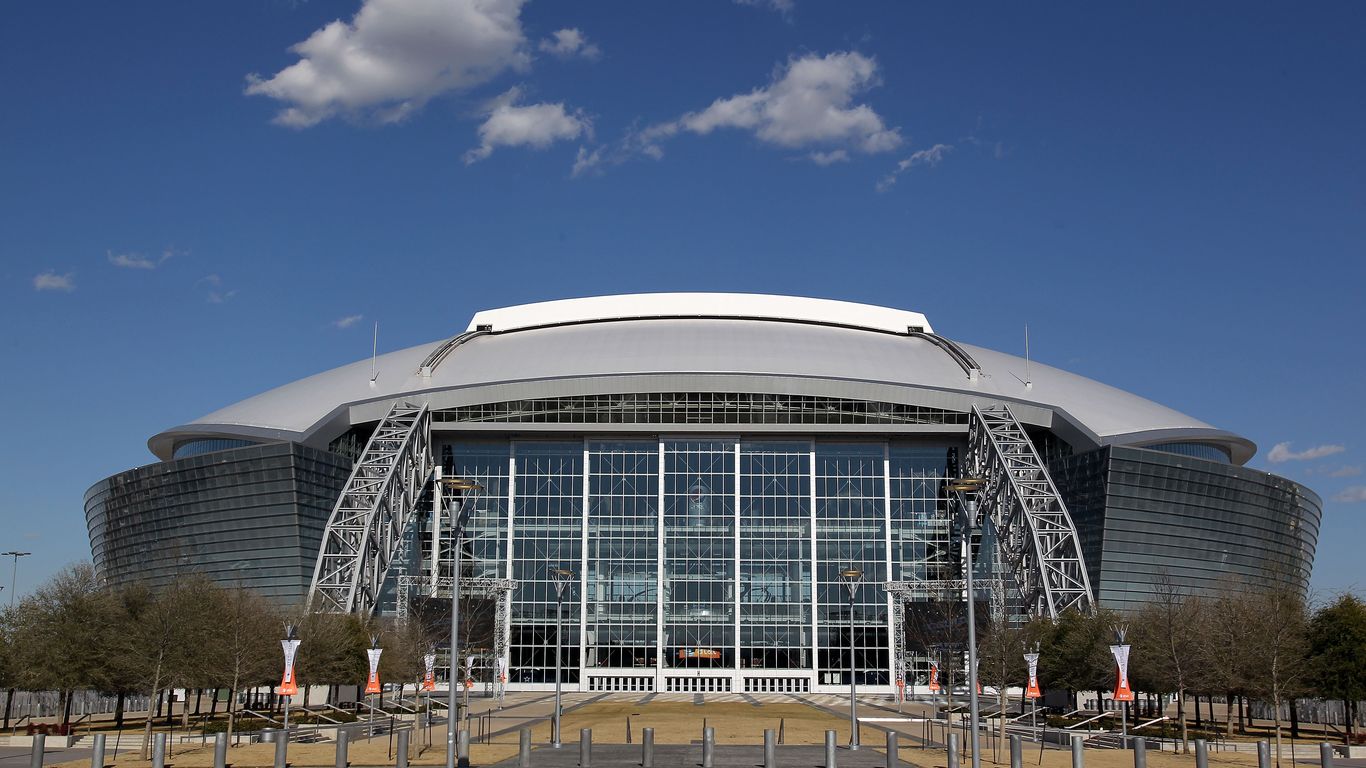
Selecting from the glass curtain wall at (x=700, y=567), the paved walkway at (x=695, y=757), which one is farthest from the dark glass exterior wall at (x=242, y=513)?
the paved walkway at (x=695, y=757)

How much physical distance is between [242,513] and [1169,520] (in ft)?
200

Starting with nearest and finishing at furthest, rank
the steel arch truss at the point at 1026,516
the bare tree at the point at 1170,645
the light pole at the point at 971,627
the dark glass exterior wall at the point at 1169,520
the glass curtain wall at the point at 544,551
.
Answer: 1. the light pole at the point at 971,627
2. the bare tree at the point at 1170,645
3. the steel arch truss at the point at 1026,516
4. the dark glass exterior wall at the point at 1169,520
5. the glass curtain wall at the point at 544,551

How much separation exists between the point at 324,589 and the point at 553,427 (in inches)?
783

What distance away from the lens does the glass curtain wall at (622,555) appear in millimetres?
90787

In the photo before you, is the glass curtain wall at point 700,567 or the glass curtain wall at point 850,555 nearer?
the glass curtain wall at point 850,555

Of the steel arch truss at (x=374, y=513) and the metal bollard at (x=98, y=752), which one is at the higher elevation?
the steel arch truss at (x=374, y=513)

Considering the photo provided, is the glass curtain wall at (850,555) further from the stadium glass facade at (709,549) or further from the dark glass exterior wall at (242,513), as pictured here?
the dark glass exterior wall at (242,513)

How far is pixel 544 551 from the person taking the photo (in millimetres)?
91750

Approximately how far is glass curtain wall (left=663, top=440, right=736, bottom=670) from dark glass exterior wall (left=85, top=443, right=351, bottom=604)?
23.3 m

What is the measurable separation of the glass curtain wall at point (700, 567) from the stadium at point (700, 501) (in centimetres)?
16

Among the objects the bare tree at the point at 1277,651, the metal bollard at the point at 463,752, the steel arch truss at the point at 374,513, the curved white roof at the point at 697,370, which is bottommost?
the metal bollard at the point at 463,752

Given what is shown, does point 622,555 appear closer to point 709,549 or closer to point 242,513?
point 709,549

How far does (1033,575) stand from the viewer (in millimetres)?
81875

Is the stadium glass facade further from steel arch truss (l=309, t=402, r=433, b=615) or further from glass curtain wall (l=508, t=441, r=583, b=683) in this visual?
steel arch truss (l=309, t=402, r=433, b=615)
